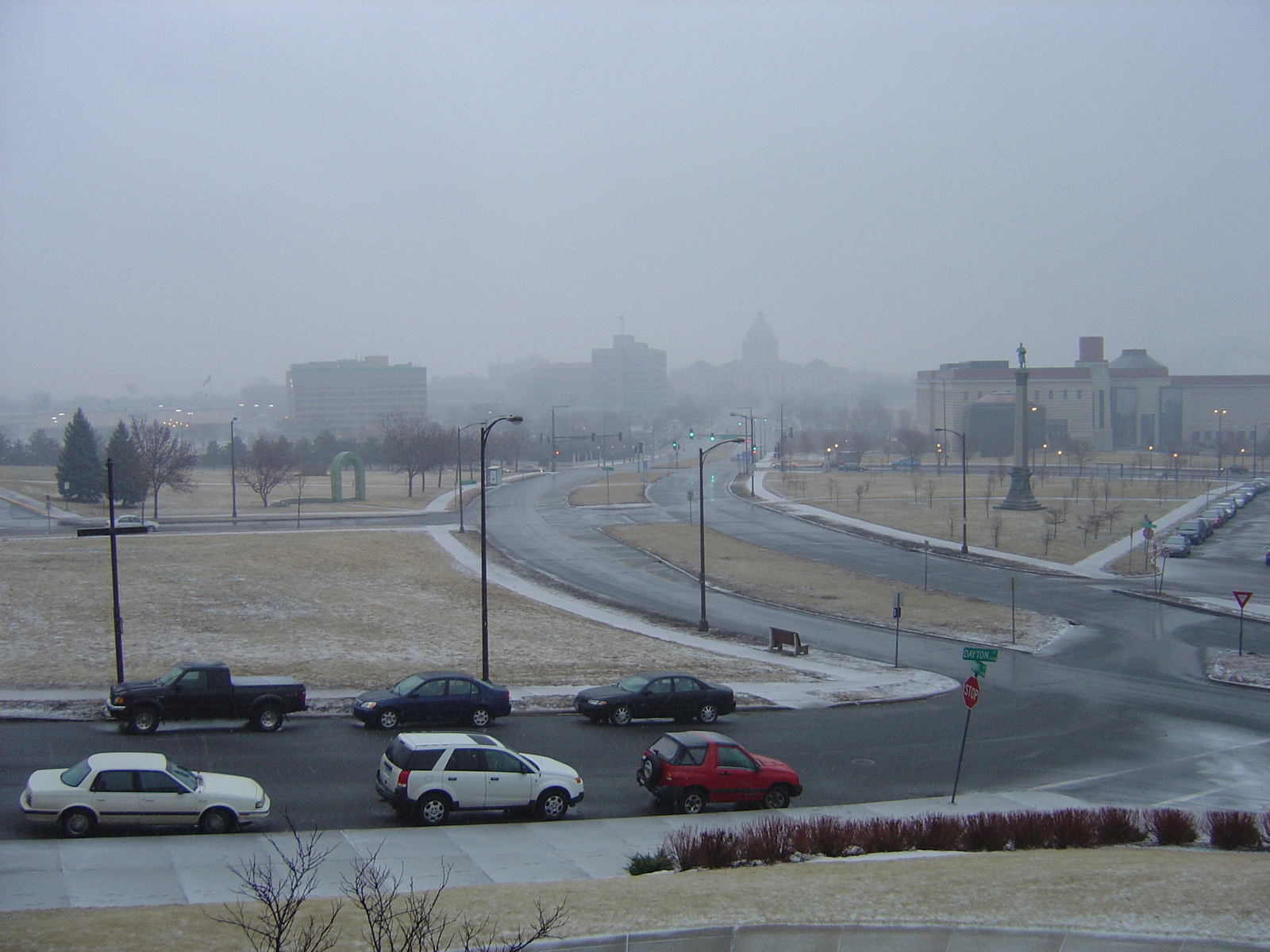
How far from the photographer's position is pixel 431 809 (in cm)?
1347

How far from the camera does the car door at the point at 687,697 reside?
1995cm

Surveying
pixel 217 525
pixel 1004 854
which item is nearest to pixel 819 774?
pixel 1004 854

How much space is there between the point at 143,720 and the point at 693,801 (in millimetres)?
9948

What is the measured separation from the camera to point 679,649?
27938mm

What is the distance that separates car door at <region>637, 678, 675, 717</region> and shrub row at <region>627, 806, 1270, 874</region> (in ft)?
20.4

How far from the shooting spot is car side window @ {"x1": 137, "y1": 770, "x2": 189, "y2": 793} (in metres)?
12.4

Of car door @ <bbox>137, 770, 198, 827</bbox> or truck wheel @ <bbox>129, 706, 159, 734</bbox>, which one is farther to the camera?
truck wheel @ <bbox>129, 706, 159, 734</bbox>

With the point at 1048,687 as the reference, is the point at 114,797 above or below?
above

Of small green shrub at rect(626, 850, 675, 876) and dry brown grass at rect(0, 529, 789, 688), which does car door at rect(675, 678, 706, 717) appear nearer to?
dry brown grass at rect(0, 529, 789, 688)

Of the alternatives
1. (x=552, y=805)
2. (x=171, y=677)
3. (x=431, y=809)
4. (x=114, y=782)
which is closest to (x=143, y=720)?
(x=171, y=677)

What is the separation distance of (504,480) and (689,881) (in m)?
86.0

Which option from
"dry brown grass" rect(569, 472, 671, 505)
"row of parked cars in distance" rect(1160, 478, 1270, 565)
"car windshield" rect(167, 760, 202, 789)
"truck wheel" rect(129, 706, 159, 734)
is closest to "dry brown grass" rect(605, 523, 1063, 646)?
"row of parked cars in distance" rect(1160, 478, 1270, 565)

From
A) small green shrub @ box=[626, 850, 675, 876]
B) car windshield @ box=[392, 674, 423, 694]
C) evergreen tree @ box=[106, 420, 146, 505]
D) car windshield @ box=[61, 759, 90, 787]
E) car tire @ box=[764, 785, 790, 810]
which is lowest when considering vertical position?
car tire @ box=[764, 785, 790, 810]

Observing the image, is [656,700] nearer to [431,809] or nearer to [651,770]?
[651,770]
